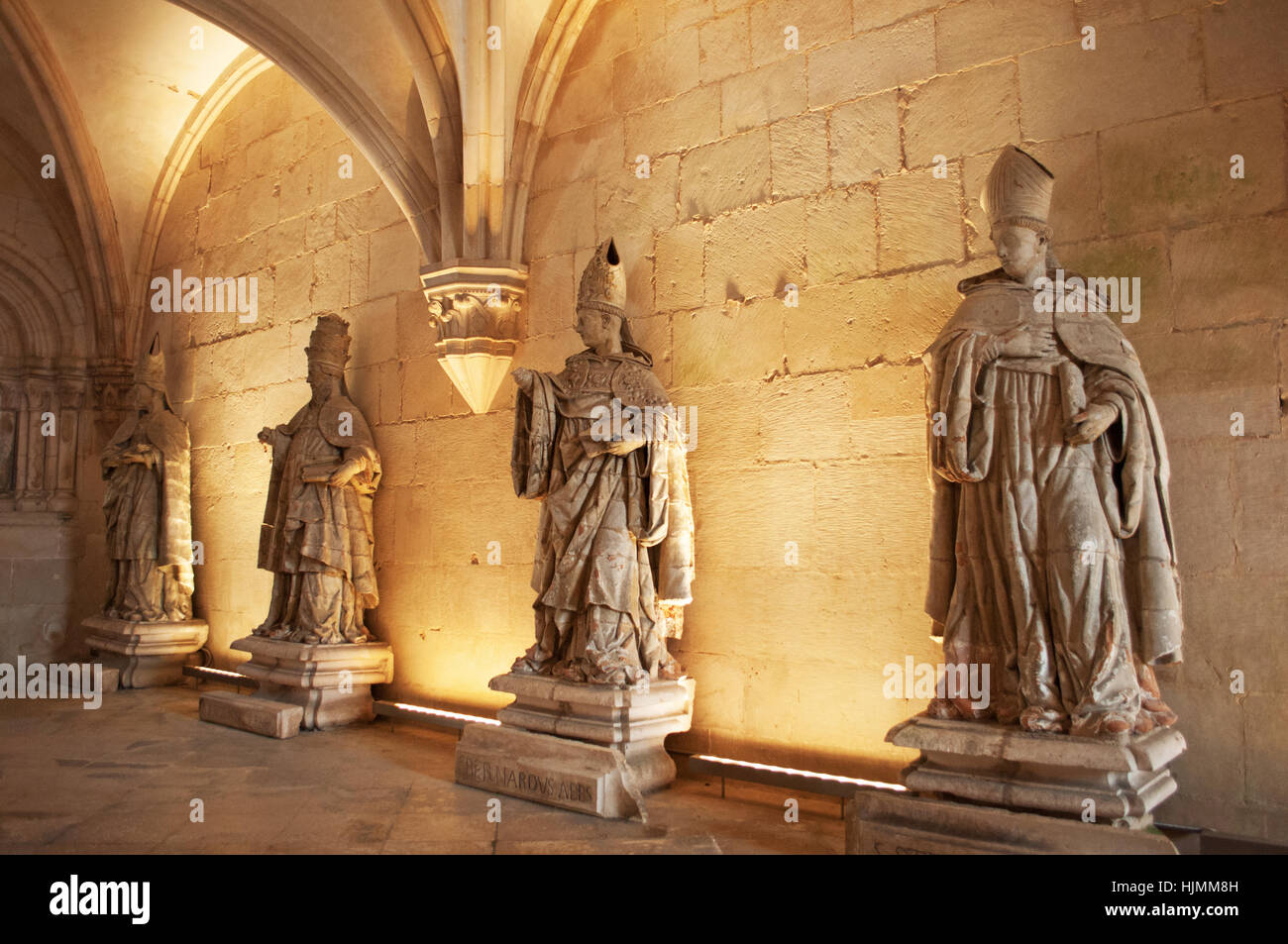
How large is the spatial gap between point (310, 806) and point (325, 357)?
295 cm

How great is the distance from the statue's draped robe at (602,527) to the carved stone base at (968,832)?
49.5 inches

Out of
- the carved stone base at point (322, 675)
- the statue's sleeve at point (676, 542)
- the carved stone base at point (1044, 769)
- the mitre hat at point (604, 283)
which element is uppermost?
the mitre hat at point (604, 283)

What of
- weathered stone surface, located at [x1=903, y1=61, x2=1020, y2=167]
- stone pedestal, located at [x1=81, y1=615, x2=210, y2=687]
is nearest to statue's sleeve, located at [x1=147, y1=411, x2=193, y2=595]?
stone pedestal, located at [x1=81, y1=615, x2=210, y2=687]

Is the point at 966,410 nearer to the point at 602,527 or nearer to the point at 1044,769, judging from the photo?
the point at 1044,769

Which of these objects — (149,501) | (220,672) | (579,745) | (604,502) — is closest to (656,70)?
(604,502)

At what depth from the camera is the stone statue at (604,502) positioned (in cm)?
409

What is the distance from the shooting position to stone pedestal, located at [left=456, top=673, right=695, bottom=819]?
380 centimetres

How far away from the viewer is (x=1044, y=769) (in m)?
2.82

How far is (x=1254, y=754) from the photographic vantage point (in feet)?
10.4

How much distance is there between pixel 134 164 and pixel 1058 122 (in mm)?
7246

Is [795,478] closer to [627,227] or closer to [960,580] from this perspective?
[960,580]

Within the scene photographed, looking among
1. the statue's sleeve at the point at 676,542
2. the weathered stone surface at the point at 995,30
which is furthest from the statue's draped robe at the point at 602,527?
the weathered stone surface at the point at 995,30

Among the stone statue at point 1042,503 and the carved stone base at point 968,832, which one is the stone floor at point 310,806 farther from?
the stone statue at point 1042,503

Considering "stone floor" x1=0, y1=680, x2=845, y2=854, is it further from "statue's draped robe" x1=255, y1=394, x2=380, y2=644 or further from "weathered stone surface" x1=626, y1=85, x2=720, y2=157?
"weathered stone surface" x1=626, y1=85, x2=720, y2=157
